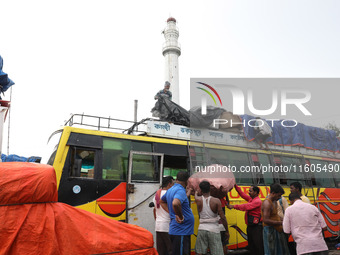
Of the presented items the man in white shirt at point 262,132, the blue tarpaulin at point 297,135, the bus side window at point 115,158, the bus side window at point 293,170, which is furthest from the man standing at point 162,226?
the bus side window at point 293,170

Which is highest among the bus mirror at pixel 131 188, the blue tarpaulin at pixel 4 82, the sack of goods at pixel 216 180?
the blue tarpaulin at pixel 4 82

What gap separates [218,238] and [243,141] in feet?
12.7

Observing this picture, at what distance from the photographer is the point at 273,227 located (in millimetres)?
5379

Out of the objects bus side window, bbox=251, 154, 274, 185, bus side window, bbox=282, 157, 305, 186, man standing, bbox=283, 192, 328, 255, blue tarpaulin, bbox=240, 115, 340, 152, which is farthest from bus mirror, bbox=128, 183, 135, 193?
bus side window, bbox=282, 157, 305, 186

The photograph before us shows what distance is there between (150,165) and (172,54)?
1251 inches

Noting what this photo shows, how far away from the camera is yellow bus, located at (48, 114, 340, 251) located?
5836 mm

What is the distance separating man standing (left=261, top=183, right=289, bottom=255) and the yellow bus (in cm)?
179

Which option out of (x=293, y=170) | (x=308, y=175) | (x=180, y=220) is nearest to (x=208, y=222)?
(x=180, y=220)

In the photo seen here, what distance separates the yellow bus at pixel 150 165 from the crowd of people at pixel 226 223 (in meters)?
0.90

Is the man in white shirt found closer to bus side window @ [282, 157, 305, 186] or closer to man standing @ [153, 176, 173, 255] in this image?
bus side window @ [282, 157, 305, 186]

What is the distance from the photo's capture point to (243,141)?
852 centimetres

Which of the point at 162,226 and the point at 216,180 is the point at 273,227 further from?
the point at 162,226

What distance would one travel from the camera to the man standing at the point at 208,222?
17.2ft

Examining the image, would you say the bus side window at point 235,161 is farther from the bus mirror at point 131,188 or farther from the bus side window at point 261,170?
the bus mirror at point 131,188
